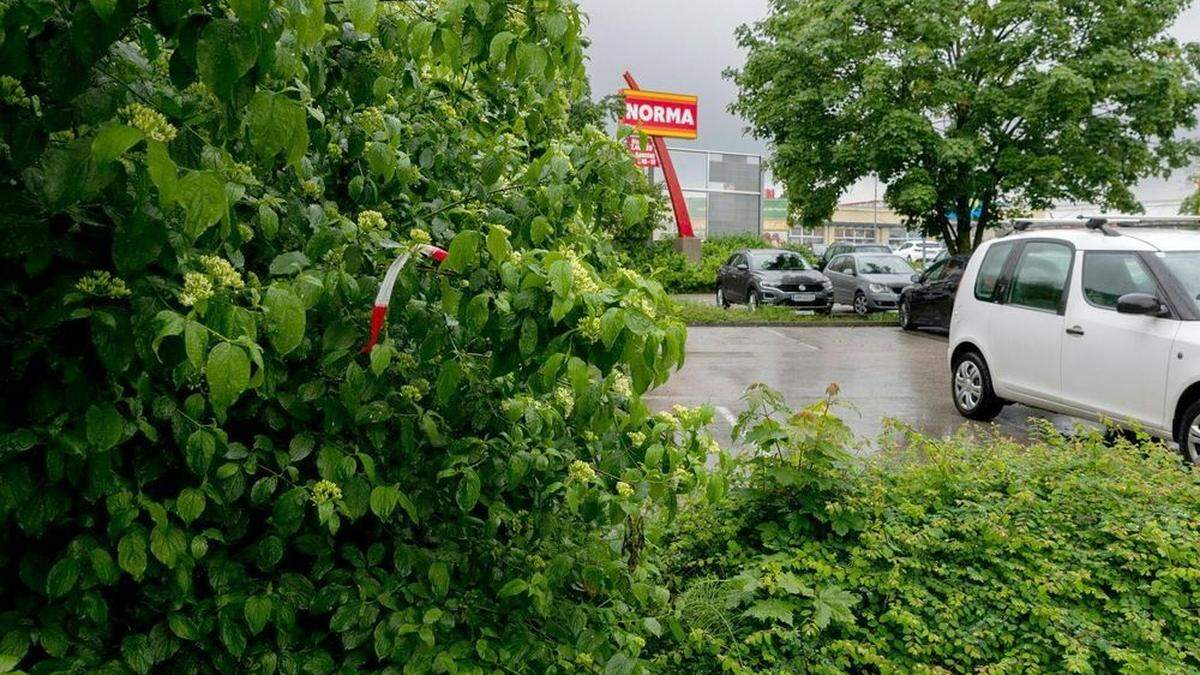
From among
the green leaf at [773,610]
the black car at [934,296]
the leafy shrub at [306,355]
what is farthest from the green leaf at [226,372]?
the black car at [934,296]

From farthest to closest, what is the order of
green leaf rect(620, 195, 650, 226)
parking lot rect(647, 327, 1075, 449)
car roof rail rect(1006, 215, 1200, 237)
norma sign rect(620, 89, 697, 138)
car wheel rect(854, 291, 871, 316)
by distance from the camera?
norma sign rect(620, 89, 697, 138), car wheel rect(854, 291, 871, 316), parking lot rect(647, 327, 1075, 449), car roof rail rect(1006, 215, 1200, 237), green leaf rect(620, 195, 650, 226)

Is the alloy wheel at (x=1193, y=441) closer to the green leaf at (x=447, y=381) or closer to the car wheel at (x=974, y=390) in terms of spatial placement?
the car wheel at (x=974, y=390)

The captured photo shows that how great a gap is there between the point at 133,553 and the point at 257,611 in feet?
1.21

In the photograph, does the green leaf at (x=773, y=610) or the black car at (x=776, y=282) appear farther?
the black car at (x=776, y=282)

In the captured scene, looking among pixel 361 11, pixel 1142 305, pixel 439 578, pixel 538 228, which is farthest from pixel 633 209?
pixel 1142 305

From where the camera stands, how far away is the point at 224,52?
1590mm

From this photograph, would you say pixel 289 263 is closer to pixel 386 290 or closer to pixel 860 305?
pixel 386 290

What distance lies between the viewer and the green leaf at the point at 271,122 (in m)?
1.70

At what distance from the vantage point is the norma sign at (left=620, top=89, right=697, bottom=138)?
32.6 m

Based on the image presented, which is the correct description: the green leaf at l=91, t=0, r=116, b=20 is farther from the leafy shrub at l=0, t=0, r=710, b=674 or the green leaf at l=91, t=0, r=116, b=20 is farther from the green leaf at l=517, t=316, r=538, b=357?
the green leaf at l=517, t=316, r=538, b=357

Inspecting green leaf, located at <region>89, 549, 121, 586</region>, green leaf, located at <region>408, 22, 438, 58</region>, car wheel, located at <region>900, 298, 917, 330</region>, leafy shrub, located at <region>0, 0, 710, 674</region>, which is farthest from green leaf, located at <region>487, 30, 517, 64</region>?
car wheel, located at <region>900, 298, 917, 330</region>

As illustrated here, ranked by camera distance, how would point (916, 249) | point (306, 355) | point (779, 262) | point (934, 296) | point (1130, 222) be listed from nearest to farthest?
point (306, 355), point (1130, 222), point (934, 296), point (779, 262), point (916, 249)

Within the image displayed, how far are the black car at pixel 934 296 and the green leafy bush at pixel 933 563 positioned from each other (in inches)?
534

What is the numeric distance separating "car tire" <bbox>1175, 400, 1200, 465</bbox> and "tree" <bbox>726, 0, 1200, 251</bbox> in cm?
1348
